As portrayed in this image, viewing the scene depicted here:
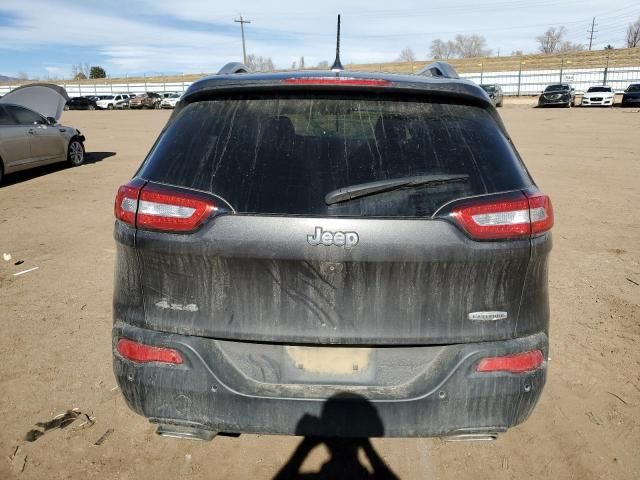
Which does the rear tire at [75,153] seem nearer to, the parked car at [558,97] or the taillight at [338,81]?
the taillight at [338,81]

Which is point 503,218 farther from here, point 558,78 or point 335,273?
point 558,78

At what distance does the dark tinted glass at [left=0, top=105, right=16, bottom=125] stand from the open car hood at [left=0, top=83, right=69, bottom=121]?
6.99ft

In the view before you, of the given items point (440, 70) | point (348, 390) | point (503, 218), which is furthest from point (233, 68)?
point (348, 390)

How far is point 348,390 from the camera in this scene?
189cm

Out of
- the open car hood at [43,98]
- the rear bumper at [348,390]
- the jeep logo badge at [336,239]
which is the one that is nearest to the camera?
the jeep logo badge at [336,239]

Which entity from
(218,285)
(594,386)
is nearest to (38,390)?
(218,285)

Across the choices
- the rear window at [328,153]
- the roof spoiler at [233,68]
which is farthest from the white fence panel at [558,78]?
the rear window at [328,153]

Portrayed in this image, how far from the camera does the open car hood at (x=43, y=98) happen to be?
12020 mm

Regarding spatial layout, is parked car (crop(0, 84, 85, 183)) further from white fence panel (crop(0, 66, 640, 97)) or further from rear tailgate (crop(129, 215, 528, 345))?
white fence panel (crop(0, 66, 640, 97))

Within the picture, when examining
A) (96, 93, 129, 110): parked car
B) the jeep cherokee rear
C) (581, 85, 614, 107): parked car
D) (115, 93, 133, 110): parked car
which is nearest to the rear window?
the jeep cherokee rear

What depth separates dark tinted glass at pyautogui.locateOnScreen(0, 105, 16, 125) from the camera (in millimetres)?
9794

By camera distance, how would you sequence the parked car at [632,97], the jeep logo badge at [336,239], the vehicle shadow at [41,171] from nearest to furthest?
the jeep logo badge at [336,239]
the vehicle shadow at [41,171]
the parked car at [632,97]

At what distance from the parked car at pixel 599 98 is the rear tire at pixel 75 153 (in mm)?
32838

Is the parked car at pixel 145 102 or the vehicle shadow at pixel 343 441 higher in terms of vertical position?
the parked car at pixel 145 102
